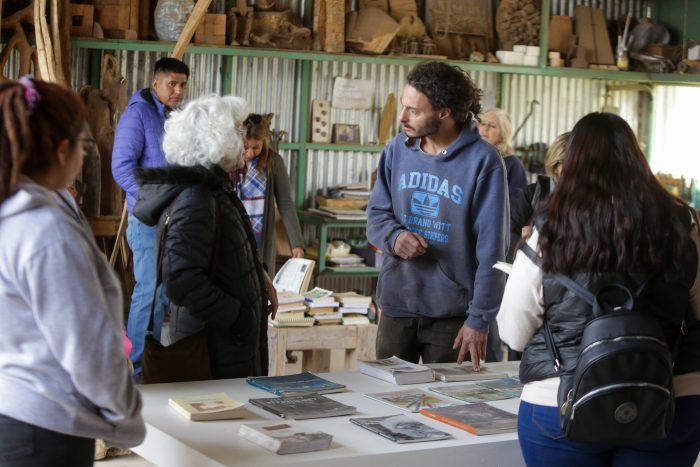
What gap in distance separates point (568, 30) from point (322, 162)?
8.18ft

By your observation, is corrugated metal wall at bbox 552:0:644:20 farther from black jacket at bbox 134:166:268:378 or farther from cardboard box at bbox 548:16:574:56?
black jacket at bbox 134:166:268:378

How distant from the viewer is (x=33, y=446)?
90.8 inches

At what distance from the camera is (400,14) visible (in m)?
8.58

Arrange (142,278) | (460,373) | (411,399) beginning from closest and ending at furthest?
(411,399) < (460,373) < (142,278)

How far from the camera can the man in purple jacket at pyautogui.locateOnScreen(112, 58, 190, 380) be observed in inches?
233

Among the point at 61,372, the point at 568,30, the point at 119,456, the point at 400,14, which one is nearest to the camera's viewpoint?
the point at 61,372

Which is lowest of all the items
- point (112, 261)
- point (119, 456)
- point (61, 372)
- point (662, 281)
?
point (119, 456)

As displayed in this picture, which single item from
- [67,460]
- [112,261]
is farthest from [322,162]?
[67,460]

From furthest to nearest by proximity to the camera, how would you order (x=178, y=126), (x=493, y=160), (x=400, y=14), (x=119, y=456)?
1. (x=400, y=14)
2. (x=119, y=456)
3. (x=493, y=160)
4. (x=178, y=126)

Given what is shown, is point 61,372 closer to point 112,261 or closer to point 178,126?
point 178,126

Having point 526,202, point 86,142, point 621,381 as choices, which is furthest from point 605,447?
point 526,202

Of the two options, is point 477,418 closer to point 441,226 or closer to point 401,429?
point 401,429

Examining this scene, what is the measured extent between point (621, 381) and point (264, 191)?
4.66m

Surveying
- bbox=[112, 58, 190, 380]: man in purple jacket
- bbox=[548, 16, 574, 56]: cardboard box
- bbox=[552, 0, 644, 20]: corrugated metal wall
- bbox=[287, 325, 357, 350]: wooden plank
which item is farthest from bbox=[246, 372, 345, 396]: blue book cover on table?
bbox=[552, 0, 644, 20]: corrugated metal wall
